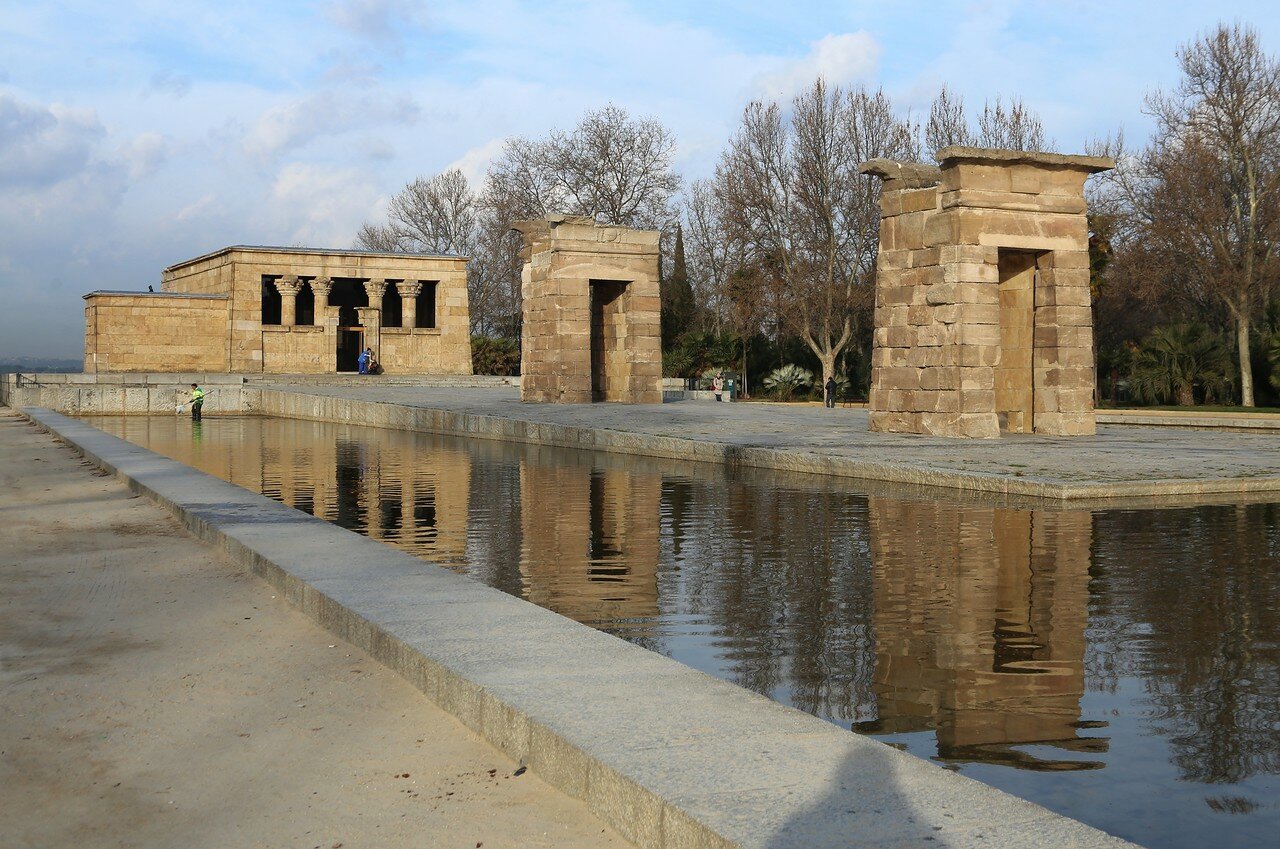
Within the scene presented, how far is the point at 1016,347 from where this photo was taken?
20.0 meters

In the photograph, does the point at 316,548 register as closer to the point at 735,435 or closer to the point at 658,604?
the point at 658,604

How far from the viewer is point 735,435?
61.9 feet

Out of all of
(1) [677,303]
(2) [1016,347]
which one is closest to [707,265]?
(1) [677,303]

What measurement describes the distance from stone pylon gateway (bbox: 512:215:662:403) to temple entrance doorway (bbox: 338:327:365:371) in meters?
27.5

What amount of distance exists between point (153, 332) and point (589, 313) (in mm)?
25850

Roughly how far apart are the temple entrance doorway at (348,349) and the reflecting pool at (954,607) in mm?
42769

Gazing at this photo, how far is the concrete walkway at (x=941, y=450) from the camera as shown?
12.8 metres

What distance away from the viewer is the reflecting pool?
446cm

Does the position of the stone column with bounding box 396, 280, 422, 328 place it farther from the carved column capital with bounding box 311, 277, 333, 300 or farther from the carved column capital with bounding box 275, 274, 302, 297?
the carved column capital with bounding box 275, 274, 302, 297

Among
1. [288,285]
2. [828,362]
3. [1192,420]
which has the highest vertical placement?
[288,285]

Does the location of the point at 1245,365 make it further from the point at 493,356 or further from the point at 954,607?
the point at 954,607

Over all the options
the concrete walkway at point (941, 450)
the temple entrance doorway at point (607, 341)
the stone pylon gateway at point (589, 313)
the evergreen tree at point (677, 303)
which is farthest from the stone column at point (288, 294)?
the concrete walkway at point (941, 450)

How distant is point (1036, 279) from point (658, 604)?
13.9 m


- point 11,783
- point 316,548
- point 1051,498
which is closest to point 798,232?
point 1051,498
